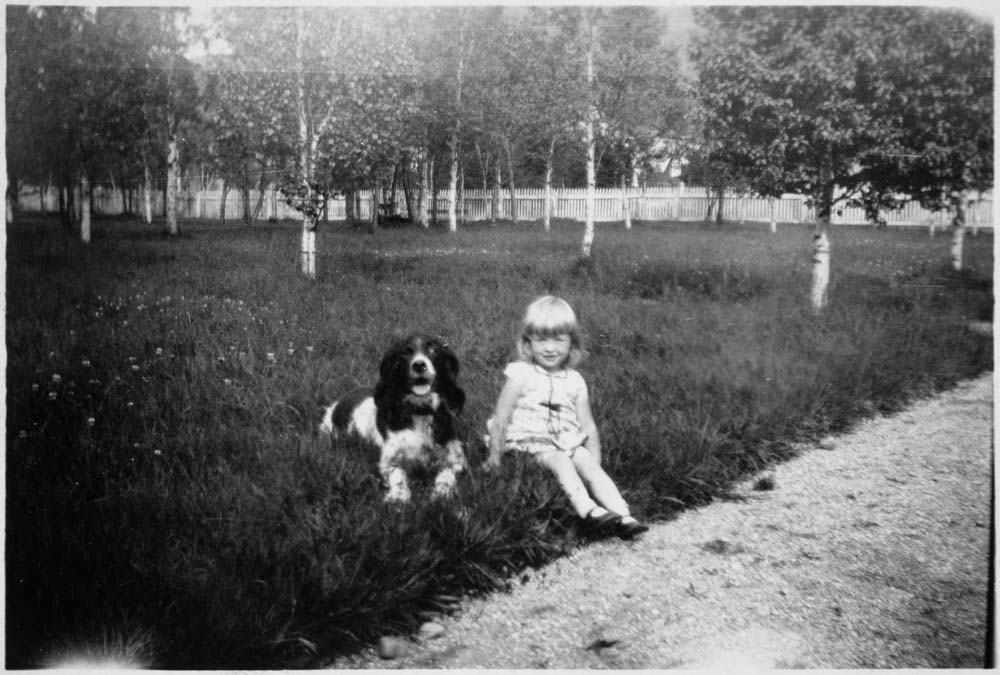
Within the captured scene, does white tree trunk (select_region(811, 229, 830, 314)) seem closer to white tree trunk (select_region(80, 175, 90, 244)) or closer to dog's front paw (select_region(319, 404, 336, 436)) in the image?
dog's front paw (select_region(319, 404, 336, 436))

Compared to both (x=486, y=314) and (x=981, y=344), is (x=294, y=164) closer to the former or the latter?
(x=486, y=314)

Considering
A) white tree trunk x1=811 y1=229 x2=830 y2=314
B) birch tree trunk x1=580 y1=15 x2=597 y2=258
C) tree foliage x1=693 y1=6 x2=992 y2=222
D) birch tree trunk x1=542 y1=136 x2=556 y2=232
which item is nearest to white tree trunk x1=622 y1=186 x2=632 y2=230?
birch tree trunk x1=580 y1=15 x2=597 y2=258

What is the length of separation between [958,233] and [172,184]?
3508 mm

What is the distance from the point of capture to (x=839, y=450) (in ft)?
11.8

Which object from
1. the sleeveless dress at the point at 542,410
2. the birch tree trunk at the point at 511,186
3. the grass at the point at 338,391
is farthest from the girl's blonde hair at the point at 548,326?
the birch tree trunk at the point at 511,186

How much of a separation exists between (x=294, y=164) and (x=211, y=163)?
34 centimetres

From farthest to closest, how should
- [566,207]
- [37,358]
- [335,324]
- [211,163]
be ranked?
[566,207], [335,324], [211,163], [37,358]

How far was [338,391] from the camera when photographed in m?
3.25

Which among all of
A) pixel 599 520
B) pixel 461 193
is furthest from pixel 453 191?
pixel 599 520

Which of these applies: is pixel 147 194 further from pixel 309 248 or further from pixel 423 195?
pixel 423 195

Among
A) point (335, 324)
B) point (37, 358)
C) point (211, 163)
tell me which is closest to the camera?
point (37, 358)

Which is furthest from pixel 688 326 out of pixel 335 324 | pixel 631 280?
pixel 335 324

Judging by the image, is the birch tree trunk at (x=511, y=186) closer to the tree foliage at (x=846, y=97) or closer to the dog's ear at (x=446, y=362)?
the tree foliage at (x=846, y=97)

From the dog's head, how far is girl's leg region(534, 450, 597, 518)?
43cm
